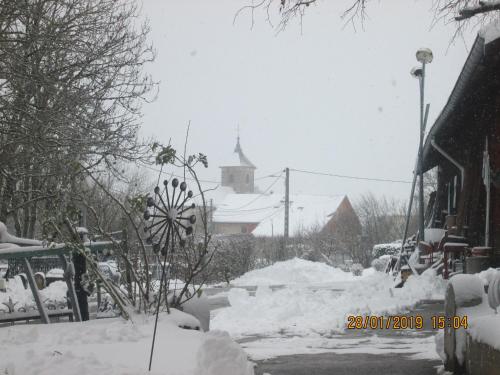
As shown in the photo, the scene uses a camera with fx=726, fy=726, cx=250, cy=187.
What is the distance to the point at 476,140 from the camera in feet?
50.7

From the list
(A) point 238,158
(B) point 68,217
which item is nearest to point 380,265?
(B) point 68,217

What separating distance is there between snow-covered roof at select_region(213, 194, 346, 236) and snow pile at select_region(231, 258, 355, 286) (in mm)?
44264

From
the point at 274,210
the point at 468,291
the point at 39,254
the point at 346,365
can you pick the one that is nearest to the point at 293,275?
the point at 346,365

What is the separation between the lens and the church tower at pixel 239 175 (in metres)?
131

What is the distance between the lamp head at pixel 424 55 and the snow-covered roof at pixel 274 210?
52.1 meters

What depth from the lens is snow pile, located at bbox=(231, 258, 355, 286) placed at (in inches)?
902

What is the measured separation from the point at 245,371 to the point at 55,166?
9250 mm

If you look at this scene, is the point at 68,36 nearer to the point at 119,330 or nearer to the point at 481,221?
the point at 119,330

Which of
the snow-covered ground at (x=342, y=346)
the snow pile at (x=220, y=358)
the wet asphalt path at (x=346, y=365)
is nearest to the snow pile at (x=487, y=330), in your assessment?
the wet asphalt path at (x=346, y=365)

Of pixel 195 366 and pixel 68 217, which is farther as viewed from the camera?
pixel 68 217

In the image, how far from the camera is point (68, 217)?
6.75 meters
